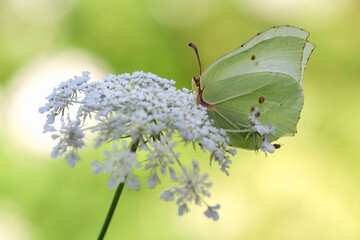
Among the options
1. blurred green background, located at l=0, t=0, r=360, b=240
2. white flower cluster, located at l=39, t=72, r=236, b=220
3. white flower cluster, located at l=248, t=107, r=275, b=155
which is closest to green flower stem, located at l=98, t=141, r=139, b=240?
white flower cluster, located at l=39, t=72, r=236, b=220

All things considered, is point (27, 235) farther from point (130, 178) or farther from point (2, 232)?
Answer: point (130, 178)

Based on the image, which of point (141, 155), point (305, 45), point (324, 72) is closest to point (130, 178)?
point (305, 45)

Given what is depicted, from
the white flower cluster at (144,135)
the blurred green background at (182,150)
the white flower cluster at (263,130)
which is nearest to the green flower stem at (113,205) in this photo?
the white flower cluster at (144,135)

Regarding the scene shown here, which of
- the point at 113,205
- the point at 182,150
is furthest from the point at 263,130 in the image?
the point at 182,150

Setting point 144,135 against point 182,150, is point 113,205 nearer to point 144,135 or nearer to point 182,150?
point 144,135

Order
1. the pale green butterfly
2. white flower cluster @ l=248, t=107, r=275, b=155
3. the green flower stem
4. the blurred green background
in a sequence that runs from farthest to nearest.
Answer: the blurred green background → the pale green butterfly → white flower cluster @ l=248, t=107, r=275, b=155 → the green flower stem

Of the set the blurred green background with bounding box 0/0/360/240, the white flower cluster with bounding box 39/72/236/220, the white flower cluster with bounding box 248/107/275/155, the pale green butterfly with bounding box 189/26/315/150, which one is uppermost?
the blurred green background with bounding box 0/0/360/240

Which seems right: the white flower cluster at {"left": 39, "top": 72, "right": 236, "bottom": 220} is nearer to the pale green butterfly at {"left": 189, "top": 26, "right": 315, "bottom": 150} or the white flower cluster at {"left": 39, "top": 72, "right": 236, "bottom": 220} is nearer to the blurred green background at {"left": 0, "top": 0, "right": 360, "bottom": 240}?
the pale green butterfly at {"left": 189, "top": 26, "right": 315, "bottom": 150}
